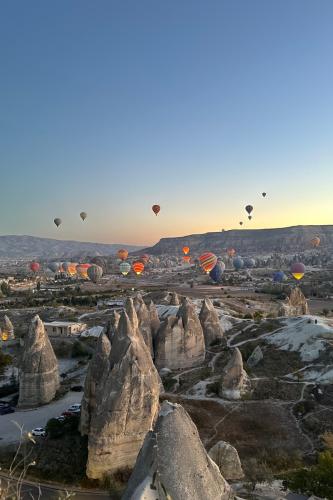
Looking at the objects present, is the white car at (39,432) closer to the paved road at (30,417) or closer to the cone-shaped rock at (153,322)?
the paved road at (30,417)

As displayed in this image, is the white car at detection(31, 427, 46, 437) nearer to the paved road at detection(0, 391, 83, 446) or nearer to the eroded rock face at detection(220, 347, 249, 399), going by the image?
the paved road at detection(0, 391, 83, 446)

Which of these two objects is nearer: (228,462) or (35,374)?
(228,462)

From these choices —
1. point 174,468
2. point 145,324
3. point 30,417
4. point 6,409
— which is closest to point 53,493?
point 174,468

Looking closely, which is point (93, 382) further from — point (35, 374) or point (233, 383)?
point (233, 383)

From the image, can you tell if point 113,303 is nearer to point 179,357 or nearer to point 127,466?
point 179,357

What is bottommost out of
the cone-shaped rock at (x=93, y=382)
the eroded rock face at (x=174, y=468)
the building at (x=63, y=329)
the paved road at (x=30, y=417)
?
the paved road at (x=30, y=417)

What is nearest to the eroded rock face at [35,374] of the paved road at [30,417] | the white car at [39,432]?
the paved road at [30,417]
